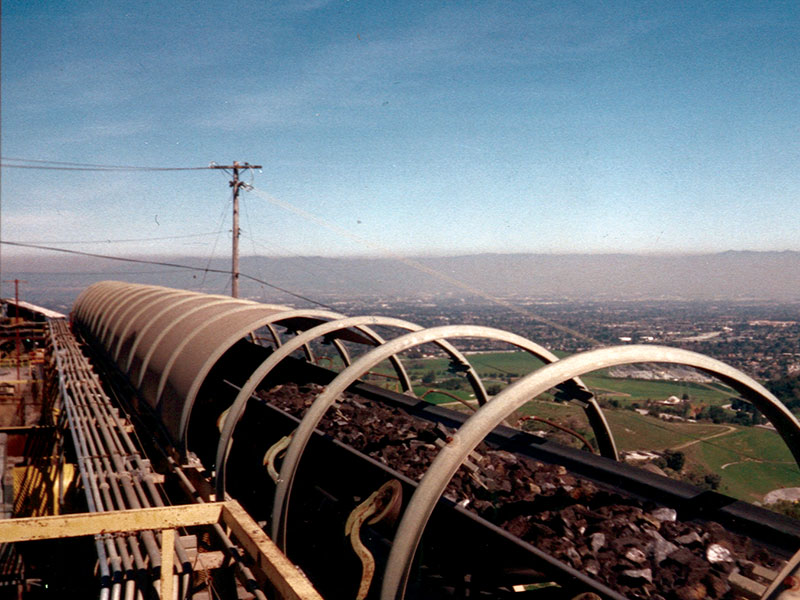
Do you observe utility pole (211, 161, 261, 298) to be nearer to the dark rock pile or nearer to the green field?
the green field

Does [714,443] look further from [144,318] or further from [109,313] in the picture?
[109,313]

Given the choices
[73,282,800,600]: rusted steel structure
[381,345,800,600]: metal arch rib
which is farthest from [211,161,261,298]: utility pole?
[381,345,800,600]: metal arch rib

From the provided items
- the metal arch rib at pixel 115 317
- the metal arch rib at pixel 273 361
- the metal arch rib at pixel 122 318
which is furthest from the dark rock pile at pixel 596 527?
the metal arch rib at pixel 115 317

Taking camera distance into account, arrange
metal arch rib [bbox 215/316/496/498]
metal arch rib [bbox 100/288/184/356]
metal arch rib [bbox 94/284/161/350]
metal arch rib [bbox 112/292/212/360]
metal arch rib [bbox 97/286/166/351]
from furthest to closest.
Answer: metal arch rib [bbox 94/284/161/350], metal arch rib [bbox 97/286/166/351], metal arch rib [bbox 100/288/184/356], metal arch rib [bbox 112/292/212/360], metal arch rib [bbox 215/316/496/498]

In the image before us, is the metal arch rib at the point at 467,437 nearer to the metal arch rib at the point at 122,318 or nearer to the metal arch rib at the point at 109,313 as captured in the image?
the metal arch rib at the point at 122,318

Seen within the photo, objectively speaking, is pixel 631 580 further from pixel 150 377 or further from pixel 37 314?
pixel 37 314
